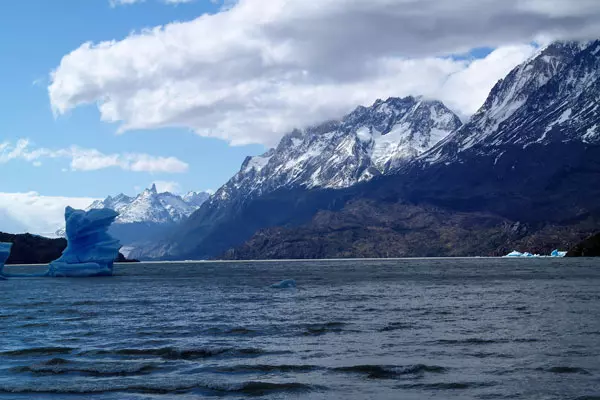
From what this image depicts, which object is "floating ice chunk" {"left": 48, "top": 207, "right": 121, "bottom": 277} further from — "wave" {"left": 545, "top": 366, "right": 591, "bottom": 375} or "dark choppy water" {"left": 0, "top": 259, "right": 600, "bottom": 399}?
"wave" {"left": 545, "top": 366, "right": 591, "bottom": 375}

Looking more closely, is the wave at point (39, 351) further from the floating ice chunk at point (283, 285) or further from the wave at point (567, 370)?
the floating ice chunk at point (283, 285)

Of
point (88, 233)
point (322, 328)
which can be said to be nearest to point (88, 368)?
point (322, 328)

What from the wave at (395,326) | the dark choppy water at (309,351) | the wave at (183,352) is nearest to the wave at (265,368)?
the dark choppy water at (309,351)

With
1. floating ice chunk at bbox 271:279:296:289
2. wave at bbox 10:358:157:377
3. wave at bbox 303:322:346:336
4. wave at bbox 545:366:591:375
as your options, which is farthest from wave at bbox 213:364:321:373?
floating ice chunk at bbox 271:279:296:289

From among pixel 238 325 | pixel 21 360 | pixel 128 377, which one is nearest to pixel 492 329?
pixel 238 325

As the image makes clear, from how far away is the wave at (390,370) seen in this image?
1674 inches

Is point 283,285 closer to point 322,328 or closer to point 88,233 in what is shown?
point 88,233

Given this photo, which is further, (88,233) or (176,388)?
(88,233)

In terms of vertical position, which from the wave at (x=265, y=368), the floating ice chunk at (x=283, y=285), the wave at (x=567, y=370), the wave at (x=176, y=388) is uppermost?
the floating ice chunk at (x=283, y=285)

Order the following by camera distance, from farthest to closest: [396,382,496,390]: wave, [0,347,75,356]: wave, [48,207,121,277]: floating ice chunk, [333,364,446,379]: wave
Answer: [48,207,121,277]: floating ice chunk < [0,347,75,356]: wave < [333,364,446,379]: wave < [396,382,496,390]: wave

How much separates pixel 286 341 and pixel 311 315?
21477mm

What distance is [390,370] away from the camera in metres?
43.8

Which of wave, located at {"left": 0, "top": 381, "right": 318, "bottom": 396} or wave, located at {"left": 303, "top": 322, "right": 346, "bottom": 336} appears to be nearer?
wave, located at {"left": 0, "top": 381, "right": 318, "bottom": 396}

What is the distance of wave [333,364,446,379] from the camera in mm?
42531
